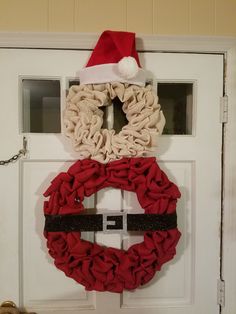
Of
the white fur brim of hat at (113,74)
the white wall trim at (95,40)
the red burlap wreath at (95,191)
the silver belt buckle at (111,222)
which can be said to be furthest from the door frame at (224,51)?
the silver belt buckle at (111,222)

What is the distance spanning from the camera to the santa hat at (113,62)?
0.95 m

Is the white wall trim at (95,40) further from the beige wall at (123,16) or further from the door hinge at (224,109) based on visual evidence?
the door hinge at (224,109)

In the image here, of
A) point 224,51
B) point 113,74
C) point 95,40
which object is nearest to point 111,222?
point 113,74

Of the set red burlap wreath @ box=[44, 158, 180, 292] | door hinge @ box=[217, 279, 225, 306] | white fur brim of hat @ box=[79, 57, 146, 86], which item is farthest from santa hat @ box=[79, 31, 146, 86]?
door hinge @ box=[217, 279, 225, 306]

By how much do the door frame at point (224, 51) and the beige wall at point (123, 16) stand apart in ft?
0.10

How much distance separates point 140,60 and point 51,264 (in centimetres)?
84

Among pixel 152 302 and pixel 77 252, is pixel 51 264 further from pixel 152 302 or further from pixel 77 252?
pixel 152 302

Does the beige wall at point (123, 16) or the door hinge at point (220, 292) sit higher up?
the beige wall at point (123, 16)

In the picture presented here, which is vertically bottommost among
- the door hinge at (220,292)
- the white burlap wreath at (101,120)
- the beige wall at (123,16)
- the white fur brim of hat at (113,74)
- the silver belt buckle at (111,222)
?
the door hinge at (220,292)

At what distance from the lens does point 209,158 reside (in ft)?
3.61

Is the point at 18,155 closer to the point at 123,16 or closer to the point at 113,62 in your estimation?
the point at 113,62

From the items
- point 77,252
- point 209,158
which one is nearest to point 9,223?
point 77,252

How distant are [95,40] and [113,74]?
7.0 inches

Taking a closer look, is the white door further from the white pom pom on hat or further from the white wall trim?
the white pom pom on hat
